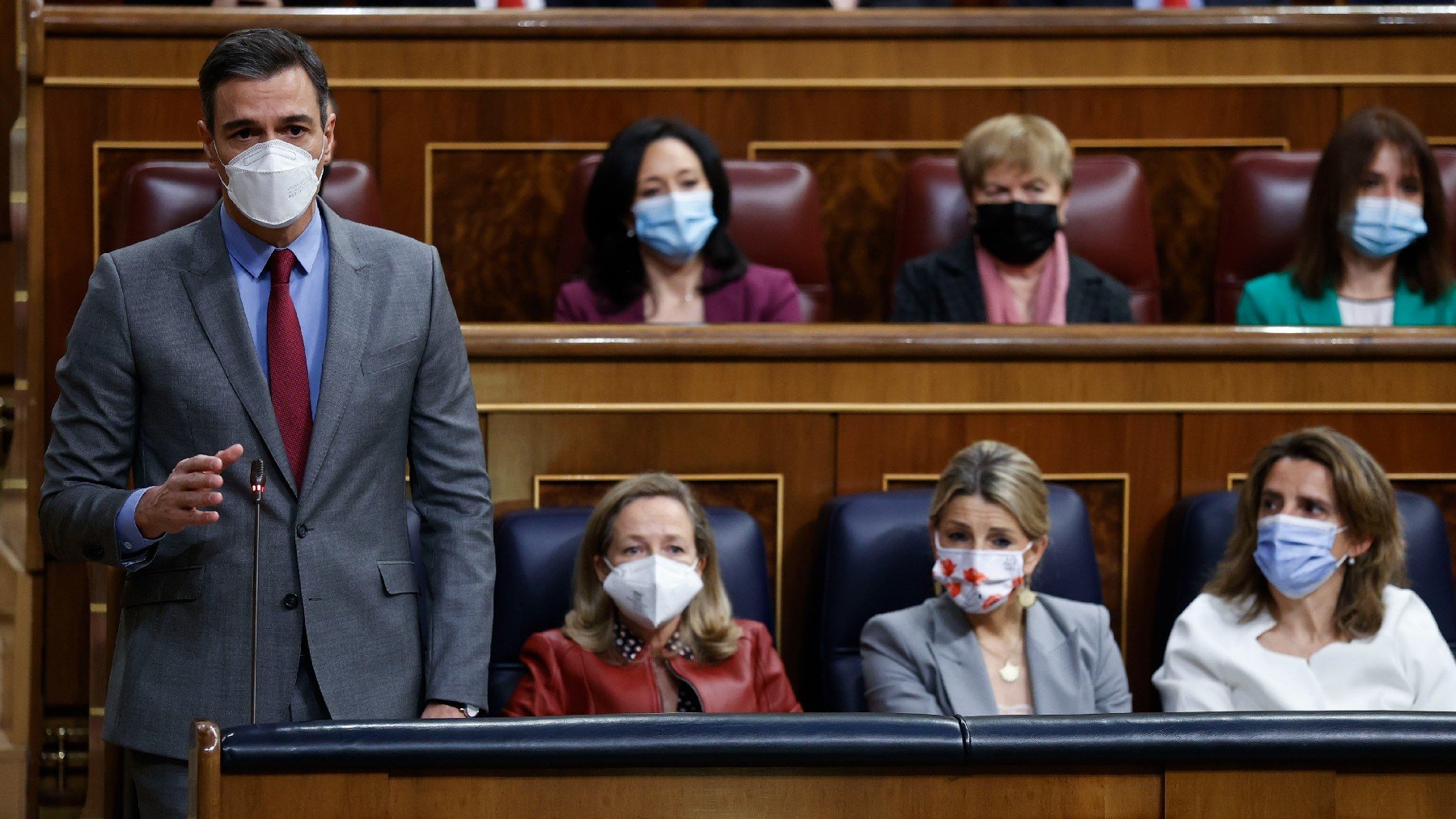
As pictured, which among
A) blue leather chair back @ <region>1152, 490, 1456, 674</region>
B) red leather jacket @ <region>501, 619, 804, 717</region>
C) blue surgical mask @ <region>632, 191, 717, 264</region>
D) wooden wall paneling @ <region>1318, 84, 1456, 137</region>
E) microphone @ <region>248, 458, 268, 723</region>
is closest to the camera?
microphone @ <region>248, 458, 268, 723</region>

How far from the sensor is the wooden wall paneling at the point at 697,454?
1333 mm

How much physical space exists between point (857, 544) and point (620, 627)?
0.20 meters

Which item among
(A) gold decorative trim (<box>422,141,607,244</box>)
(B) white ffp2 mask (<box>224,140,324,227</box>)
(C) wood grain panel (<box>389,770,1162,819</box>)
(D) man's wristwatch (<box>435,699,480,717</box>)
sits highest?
(A) gold decorative trim (<box>422,141,607,244</box>)

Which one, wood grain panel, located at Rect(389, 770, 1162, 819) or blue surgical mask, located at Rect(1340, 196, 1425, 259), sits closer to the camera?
wood grain panel, located at Rect(389, 770, 1162, 819)

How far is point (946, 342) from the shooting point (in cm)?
136

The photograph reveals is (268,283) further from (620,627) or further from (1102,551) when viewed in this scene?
(1102,551)

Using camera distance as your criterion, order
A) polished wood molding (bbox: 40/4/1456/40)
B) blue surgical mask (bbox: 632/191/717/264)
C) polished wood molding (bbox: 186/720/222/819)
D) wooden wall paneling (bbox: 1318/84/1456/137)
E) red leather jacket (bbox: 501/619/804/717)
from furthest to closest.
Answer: wooden wall paneling (bbox: 1318/84/1456/137)
polished wood molding (bbox: 40/4/1456/40)
blue surgical mask (bbox: 632/191/717/264)
red leather jacket (bbox: 501/619/804/717)
polished wood molding (bbox: 186/720/222/819)

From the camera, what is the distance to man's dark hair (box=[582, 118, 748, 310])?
5.26 feet

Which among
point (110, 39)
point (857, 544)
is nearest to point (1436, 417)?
point (857, 544)

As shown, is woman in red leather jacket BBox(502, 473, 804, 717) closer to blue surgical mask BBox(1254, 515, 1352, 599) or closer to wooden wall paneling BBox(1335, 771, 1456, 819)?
blue surgical mask BBox(1254, 515, 1352, 599)

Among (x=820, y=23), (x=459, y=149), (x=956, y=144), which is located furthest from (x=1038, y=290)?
(x=459, y=149)

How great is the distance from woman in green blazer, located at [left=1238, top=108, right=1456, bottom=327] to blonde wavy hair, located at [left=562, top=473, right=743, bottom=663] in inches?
27.4

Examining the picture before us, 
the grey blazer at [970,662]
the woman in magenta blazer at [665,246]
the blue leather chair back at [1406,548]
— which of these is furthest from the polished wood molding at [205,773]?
the woman in magenta blazer at [665,246]

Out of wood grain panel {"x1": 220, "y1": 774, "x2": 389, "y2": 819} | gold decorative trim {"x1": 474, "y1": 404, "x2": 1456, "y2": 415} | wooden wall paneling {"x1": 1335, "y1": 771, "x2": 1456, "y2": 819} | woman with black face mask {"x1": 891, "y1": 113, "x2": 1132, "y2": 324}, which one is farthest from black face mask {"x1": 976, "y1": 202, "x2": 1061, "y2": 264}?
wood grain panel {"x1": 220, "y1": 774, "x2": 389, "y2": 819}
